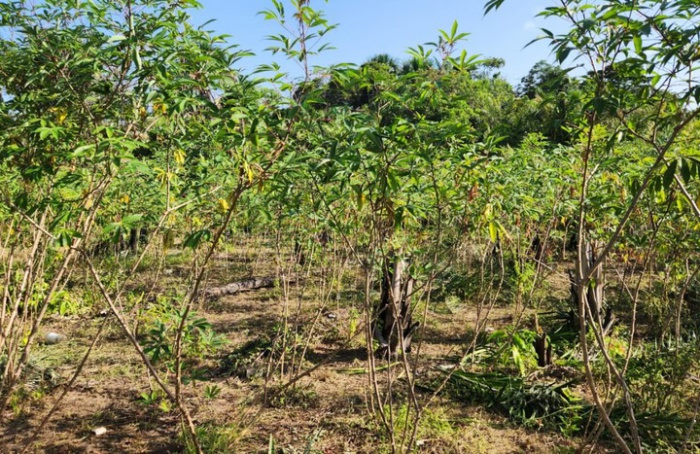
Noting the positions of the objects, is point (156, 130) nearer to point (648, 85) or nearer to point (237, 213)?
point (237, 213)

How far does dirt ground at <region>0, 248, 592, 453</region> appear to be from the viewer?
10.5ft

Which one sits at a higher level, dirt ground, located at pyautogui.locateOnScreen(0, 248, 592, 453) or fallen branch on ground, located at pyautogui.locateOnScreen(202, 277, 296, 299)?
fallen branch on ground, located at pyautogui.locateOnScreen(202, 277, 296, 299)

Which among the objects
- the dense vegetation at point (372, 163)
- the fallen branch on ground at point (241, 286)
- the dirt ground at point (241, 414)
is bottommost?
the dirt ground at point (241, 414)

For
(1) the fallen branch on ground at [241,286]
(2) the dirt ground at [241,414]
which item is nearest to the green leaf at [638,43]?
(2) the dirt ground at [241,414]

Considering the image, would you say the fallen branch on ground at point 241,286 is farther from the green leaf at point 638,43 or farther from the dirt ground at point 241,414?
the green leaf at point 638,43

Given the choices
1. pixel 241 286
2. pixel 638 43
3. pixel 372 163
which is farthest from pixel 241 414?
pixel 241 286

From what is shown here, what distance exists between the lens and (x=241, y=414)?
3473 millimetres

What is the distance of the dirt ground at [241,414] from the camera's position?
10.5 ft

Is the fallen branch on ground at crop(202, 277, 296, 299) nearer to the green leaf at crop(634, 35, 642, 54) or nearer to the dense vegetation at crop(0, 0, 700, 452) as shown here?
the dense vegetation at crop(0, 0, 700, 452)

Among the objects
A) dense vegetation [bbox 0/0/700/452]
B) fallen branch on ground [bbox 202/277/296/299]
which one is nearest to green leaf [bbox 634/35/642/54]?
dense vegetation [bbox 0/0/700/452]

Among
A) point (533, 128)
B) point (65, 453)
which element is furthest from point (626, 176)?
point (533, 128)

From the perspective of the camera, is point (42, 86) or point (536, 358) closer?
point (42, 86)

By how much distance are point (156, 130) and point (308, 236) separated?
2588 millimetres

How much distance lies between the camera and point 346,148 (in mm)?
1887
